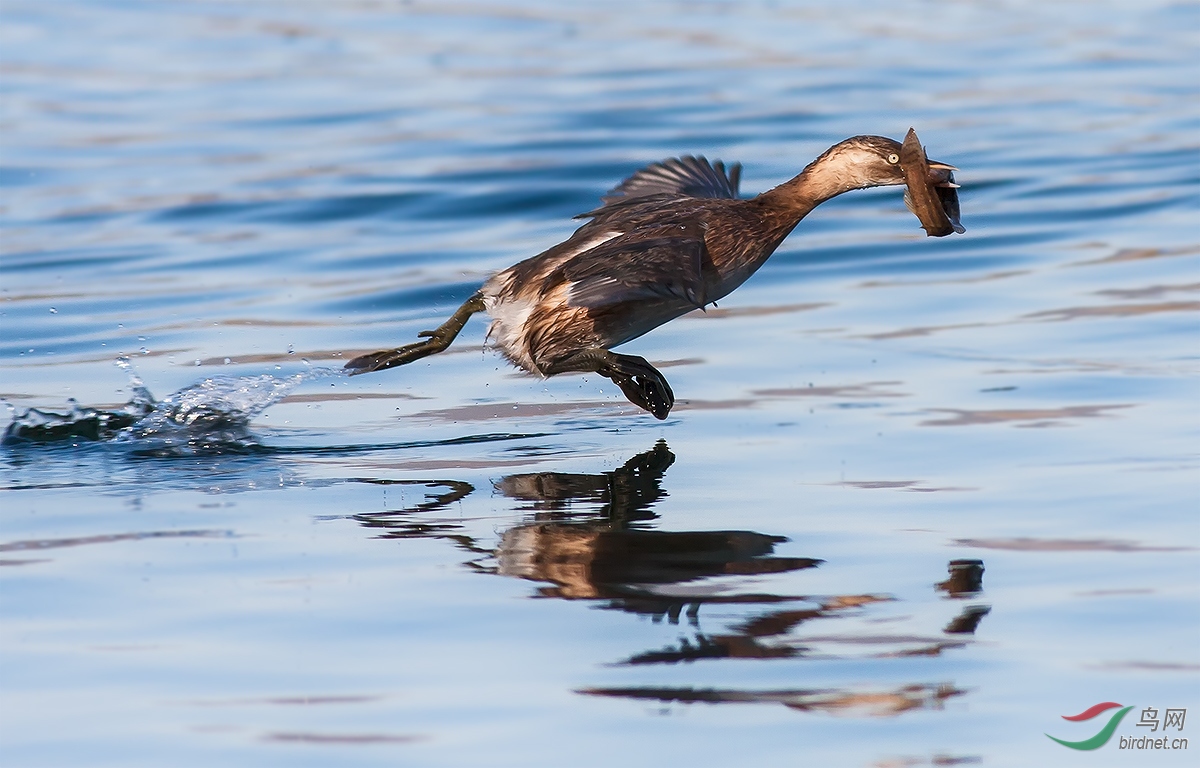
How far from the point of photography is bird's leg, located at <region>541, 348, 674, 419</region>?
619cm

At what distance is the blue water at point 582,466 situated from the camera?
4.03 metres

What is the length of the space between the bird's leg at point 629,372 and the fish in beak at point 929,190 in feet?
3.51

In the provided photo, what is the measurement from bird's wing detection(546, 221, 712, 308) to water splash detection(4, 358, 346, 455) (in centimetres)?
137

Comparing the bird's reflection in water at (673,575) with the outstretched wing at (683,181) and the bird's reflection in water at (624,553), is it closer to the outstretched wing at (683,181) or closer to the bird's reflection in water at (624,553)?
the bird's reflection in water at (624,553)

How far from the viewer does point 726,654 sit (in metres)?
4.29

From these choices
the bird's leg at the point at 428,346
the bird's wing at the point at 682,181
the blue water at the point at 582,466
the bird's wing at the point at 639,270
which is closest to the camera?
the blue water at the point at 582,466

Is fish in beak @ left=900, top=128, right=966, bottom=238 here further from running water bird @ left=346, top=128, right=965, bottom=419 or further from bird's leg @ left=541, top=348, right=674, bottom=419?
bird's leg @ left=541, top=348, right=674, bottom=419

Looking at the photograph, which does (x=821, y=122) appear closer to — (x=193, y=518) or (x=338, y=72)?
(x=338, y=72)

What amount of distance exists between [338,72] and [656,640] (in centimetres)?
1444

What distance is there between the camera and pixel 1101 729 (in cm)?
393

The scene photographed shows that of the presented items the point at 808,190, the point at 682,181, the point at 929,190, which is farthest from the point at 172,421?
the point at 929,190

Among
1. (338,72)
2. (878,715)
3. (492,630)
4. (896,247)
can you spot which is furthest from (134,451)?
(338,72)

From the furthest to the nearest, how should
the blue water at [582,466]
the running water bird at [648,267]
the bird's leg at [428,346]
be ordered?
the bird's leg at [428,346], the running water bird at [648,267], the blue water at [582,466]

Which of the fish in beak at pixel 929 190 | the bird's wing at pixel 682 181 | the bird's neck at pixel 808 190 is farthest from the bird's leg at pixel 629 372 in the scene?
the bird's wing at pixel 682 181
